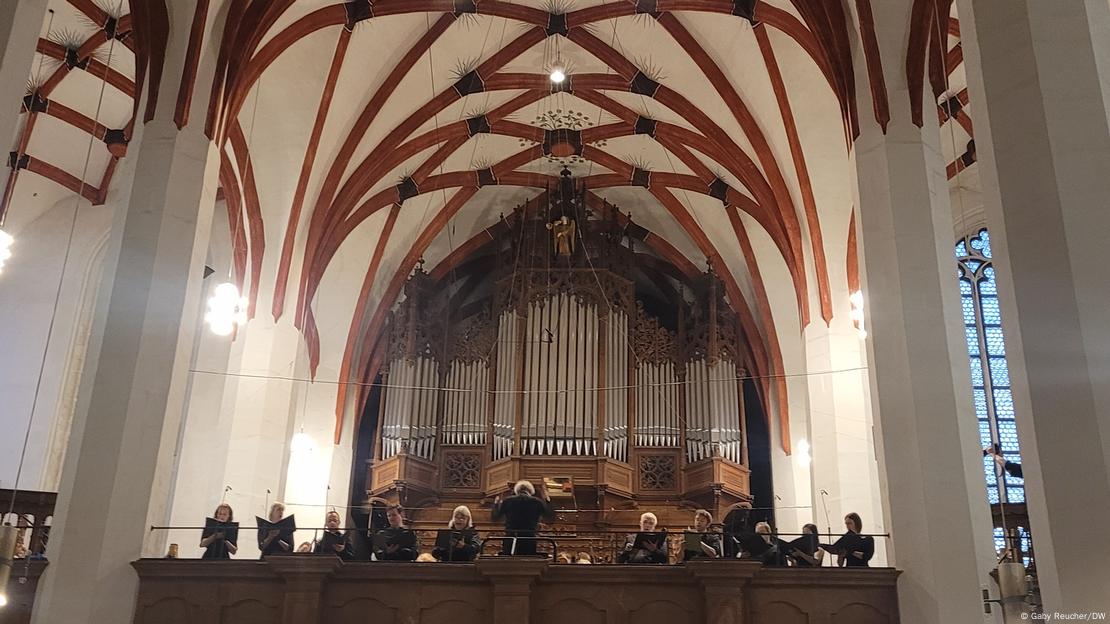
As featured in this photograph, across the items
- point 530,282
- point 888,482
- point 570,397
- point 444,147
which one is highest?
point 444,147

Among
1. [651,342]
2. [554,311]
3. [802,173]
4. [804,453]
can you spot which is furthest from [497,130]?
[804,453]

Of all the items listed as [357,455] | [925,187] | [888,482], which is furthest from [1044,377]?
[357,455]

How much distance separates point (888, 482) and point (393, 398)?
968 cm

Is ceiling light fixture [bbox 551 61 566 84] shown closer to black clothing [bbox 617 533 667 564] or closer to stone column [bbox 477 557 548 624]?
black clothing [bbox 617 533 667 564]

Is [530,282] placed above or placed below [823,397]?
above

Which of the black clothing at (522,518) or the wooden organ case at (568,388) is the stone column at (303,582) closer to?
the black clothing at (522,518)

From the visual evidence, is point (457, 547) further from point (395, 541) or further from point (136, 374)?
point (136, 374)

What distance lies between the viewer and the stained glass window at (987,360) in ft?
49.1

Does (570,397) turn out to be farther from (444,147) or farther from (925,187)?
(925,187)

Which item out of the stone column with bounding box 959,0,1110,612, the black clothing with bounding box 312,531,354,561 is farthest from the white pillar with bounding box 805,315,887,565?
the stone column with bounding box 959,0,1110,612

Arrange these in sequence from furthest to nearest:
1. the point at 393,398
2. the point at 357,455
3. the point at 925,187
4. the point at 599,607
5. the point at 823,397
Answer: the point at 357,455
the point at 393,398
the point at 823,397
the point at 925,187
the point at 599,607

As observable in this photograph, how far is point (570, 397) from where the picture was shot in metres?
17.2

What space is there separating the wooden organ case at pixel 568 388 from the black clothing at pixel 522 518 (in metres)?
6.08

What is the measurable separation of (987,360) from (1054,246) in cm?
994
